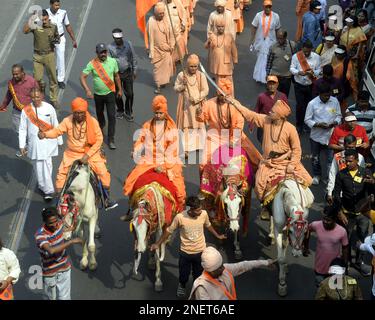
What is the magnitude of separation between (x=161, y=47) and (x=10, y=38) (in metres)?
4.68

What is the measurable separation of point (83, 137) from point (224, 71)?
5334 millimetres

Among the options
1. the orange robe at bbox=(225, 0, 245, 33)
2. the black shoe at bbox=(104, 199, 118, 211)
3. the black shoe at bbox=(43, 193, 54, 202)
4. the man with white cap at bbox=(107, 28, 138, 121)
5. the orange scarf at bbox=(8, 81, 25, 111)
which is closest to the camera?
the black shoe at bbox=(104, 199, 118, 211)

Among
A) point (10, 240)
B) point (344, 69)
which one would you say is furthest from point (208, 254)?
point (344, 69)

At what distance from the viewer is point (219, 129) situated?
1291 centimetres

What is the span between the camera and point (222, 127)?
42.2ft

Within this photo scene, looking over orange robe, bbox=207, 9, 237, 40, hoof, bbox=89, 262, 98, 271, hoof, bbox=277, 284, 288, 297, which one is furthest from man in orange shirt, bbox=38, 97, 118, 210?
orange robe, bbox=207, 9, 237, 40

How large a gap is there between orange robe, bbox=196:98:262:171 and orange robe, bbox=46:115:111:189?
1.62 metres

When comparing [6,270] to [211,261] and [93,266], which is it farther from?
[211,261]

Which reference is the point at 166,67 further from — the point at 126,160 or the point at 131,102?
the point at 126,160

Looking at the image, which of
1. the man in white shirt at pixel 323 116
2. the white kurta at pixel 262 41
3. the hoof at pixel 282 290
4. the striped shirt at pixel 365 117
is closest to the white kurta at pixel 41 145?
the man in white shirt at pixel 323 116

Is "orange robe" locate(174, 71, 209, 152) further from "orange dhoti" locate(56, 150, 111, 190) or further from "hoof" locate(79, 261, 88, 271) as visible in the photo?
"hoof" locate(79, 261, 88, 271)

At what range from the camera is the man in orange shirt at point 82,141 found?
12242 millimetres

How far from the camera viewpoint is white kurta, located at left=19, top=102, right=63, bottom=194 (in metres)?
13.2

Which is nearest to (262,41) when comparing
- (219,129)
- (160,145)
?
(219,129)
